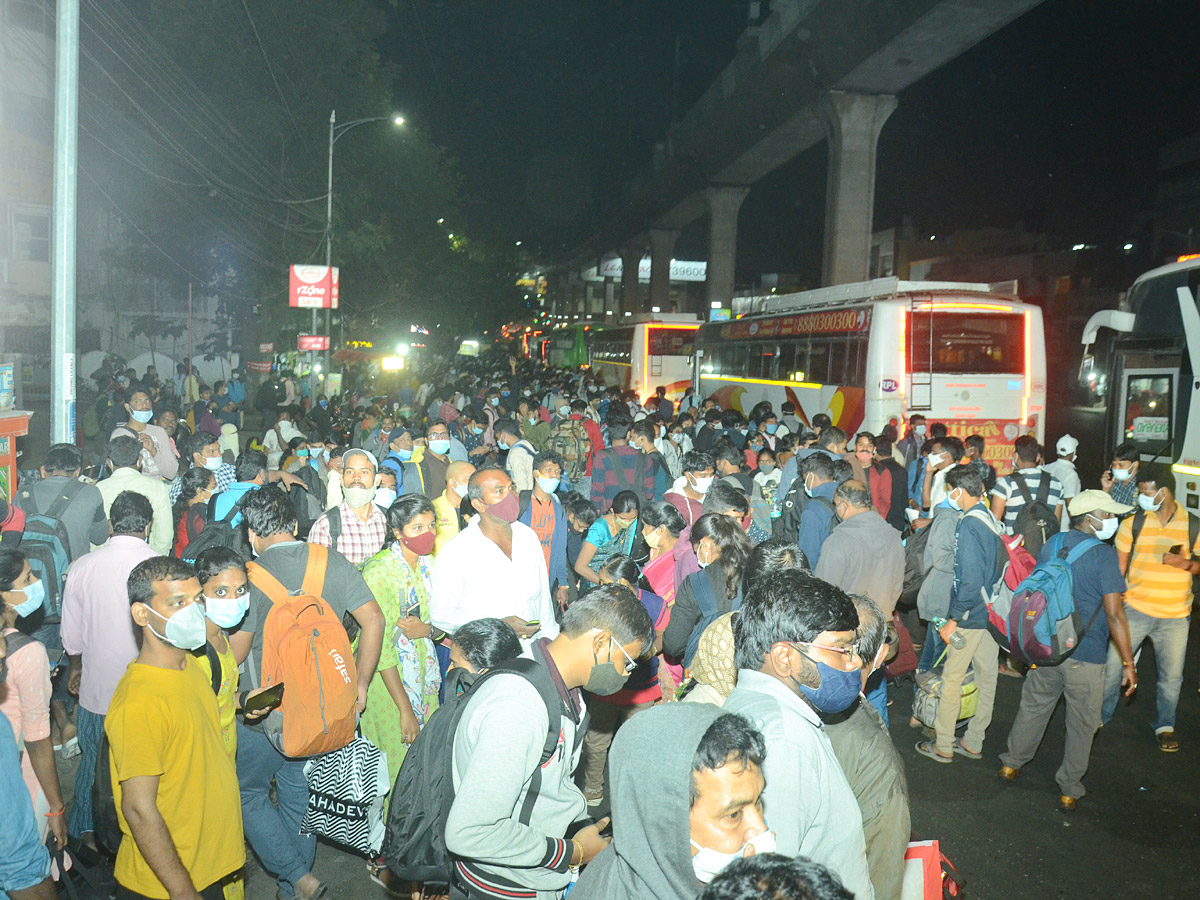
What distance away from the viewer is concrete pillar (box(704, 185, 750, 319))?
Result: 43.6m

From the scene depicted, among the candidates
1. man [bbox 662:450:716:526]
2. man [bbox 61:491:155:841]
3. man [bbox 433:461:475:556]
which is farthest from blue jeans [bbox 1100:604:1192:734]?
man [bbox 61:491:155:841]

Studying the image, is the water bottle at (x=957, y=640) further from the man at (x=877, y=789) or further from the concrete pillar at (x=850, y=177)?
the concrete pillar at (x=850, y=177)

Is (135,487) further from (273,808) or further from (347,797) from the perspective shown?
(347,797)

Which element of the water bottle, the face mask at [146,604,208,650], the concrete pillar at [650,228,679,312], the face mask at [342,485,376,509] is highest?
Answer: the concrete pillar at [650,228,679,312]

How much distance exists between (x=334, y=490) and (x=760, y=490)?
407 centimetres

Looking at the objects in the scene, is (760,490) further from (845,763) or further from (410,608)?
(845,763)

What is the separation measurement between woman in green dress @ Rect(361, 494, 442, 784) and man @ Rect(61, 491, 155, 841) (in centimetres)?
125

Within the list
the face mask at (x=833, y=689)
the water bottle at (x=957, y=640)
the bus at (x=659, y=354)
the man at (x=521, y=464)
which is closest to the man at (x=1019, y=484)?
the water bottle at (x=957, y=640)

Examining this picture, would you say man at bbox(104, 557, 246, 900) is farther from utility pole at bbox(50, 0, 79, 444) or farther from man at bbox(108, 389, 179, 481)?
man at bbox(108, 389, 179, 481)

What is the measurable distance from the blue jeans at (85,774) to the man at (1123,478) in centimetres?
813

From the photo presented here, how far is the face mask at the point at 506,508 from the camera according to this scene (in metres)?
5.11

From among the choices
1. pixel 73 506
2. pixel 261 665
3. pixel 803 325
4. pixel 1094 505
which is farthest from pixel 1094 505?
pixel 803 325

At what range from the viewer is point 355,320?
136 feet

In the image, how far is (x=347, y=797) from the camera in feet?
14.0
